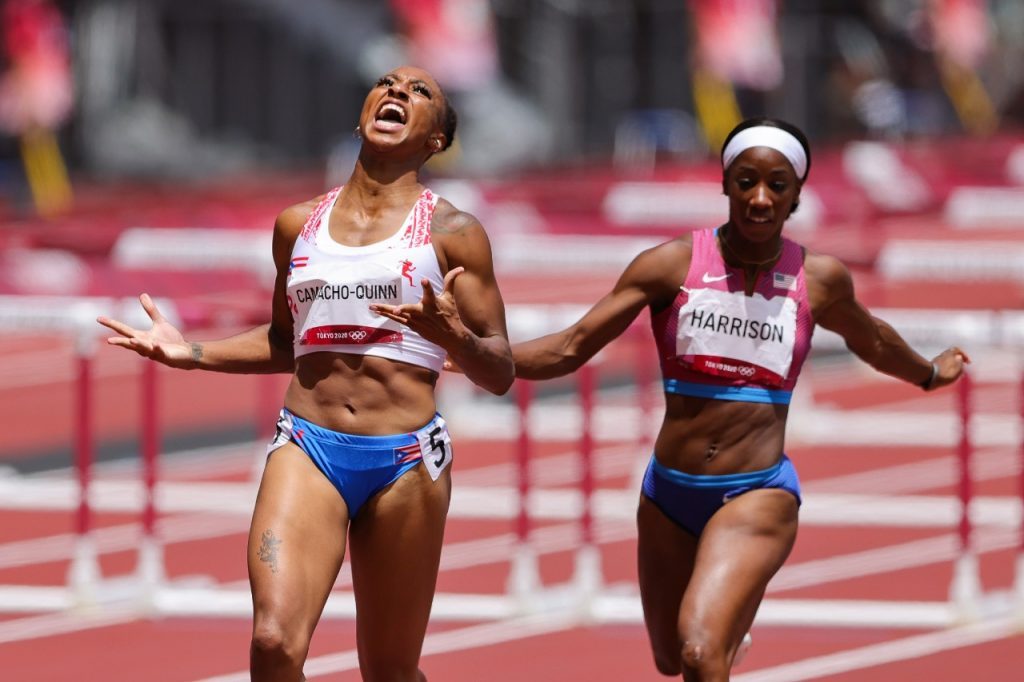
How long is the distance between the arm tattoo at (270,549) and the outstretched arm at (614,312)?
43.6 inches

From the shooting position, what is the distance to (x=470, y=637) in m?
9.19

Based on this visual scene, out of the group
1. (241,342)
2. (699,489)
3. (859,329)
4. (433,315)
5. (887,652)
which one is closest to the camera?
(433,315)

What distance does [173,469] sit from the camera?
45.3 ft

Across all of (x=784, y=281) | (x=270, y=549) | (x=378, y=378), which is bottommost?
(x=270, y=549)

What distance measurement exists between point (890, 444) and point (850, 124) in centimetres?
1980

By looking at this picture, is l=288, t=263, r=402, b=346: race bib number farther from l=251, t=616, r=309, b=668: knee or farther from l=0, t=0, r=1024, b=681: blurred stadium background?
l=0, t=0, r=1024, b=681: blurred stadium background

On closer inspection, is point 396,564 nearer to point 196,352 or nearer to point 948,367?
point 196,352

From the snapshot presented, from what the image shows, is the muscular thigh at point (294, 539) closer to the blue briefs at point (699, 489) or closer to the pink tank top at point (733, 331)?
the blue briefs at point (699, 489)

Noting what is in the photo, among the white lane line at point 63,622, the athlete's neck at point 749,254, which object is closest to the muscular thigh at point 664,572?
the athlete's neck at point 749,254

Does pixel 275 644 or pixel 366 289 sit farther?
pixel 366 289

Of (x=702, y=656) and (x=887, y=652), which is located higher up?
(x=702, y=656)

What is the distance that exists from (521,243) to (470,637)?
38.4 ft

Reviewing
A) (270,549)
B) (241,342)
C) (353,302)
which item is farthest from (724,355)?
(270,549)

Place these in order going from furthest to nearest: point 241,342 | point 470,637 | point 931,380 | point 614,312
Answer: point 470,637 < point 931,380 < point 614,312 < point 241,342
